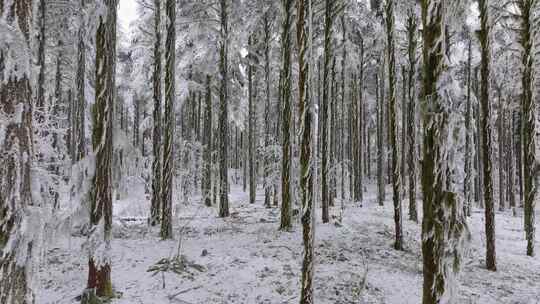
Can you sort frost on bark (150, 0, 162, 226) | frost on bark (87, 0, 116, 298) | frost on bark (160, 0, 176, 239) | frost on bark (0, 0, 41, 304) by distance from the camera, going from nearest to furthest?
frost on bark (0, 0, 41, 304) → frost on bark (87, 0, 116, 298) → frost on bark (160, 0, 176, 239) → frost on bark (150, 0, 162, 226)

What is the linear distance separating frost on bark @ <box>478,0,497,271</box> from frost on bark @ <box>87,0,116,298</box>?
9967mm

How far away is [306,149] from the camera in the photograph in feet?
21.7

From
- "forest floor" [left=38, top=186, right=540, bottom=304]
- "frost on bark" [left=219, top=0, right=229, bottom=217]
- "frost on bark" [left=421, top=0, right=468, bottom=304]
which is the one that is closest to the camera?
"frost on bark" [left=421, top=0, right=468, bottom=304]

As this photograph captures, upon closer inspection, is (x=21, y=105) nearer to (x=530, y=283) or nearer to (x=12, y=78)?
(x=12, y=78)

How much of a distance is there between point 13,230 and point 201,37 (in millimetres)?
15767

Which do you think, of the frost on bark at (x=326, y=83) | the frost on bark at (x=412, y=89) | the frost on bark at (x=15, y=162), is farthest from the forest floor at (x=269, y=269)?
the frost on bark at (x=412, y=89)

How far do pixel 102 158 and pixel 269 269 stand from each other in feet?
15.0

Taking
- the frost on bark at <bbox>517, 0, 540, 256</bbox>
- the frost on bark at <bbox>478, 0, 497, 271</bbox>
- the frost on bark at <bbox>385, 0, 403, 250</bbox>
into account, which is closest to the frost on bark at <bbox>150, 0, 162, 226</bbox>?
the frost on bark at <bbox>385, 0, 403, 250</bbox>

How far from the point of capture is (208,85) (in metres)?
19.8

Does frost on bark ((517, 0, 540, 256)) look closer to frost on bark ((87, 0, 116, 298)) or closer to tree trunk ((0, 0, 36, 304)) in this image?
frost on bark ((87, 0, 116, 298))

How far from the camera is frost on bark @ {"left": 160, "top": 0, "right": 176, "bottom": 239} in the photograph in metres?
11.1

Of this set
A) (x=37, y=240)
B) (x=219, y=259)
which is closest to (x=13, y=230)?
(x=37, y=240)

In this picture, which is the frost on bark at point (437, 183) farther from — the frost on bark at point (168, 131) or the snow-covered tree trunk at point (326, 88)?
the frost on bark at point (168, 131)

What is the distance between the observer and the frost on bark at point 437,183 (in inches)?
185
